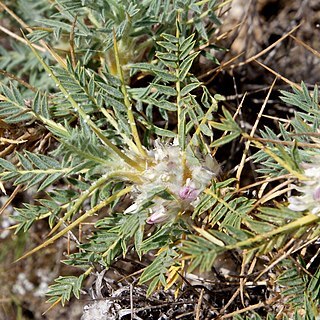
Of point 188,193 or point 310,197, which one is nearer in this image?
point 310,197

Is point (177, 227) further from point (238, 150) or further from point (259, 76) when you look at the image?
point (259, 76)

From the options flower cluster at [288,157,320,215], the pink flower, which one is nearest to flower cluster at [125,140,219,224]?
the pink flower

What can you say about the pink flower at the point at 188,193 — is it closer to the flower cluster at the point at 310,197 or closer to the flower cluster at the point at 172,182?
the flower cluster at the point at 172,182

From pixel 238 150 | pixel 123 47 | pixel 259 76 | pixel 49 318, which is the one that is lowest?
pixel 49 318

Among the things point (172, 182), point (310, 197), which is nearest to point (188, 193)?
point (172, 182)

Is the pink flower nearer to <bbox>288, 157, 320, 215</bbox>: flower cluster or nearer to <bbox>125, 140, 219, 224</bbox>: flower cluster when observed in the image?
<bbox>125, 140, 219, 224</bbox>: flower cluster

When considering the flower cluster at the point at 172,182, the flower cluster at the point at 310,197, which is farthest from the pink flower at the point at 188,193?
the flower cluster at the point at 310,197

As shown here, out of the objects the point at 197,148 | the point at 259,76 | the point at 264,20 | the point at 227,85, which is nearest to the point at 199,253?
the point at 197,148

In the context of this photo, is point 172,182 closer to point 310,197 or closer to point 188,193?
point 188,193
